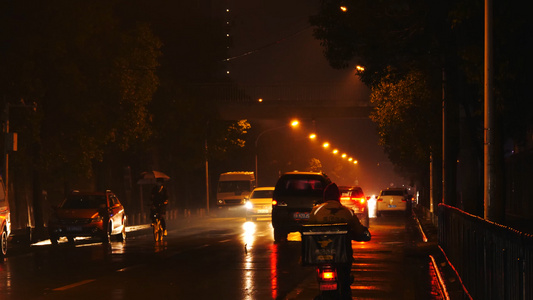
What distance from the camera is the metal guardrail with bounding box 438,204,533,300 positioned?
24.3 feet

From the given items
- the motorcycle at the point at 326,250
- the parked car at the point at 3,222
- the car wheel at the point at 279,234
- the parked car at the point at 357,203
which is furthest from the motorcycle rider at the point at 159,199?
the motorcycle at the point at 326,250

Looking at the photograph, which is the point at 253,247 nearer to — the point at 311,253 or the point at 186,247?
the point at 186,247

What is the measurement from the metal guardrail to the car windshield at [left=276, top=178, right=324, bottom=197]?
1088 centimetres

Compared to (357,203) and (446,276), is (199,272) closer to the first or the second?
(446,276)

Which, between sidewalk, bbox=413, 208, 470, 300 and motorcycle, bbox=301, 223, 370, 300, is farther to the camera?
sidewalk, bbox=413, 208, 470, 300

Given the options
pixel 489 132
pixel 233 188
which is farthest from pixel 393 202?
pixel 489 132

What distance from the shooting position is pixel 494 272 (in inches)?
366

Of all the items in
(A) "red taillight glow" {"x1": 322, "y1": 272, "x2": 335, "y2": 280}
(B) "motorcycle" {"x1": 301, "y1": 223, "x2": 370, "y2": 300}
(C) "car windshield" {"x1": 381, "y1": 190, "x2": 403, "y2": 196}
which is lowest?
(C) "car windshield" {"x1": 381, "y1": 190, "x2": 403, "y2": 196}

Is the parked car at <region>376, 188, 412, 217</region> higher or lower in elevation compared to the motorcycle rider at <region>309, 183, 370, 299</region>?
lower

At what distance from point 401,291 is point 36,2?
2175cm

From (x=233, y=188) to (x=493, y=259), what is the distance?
52.3 metres

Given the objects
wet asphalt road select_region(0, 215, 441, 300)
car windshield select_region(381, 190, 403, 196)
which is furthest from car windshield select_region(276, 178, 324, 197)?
car windshield select_region(381, 190, 403, 196)

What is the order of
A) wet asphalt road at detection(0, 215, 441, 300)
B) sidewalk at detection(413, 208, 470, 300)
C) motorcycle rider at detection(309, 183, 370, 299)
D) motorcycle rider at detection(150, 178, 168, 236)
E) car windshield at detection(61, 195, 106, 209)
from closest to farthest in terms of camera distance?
motorcycle rider at detection(309, 183, 370, 299)
sidewalk at detection(413, 208, 470, 300)
wet asphalt road at detection(0, 215, 441, 300)
motorcycle rider at detection(150, 178, 168, 236)
car windshield at detection(61, 195, 106, 209)

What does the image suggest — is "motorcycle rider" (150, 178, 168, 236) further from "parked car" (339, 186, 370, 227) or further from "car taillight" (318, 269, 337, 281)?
"car taillight" (318, 269, 337, 281)
